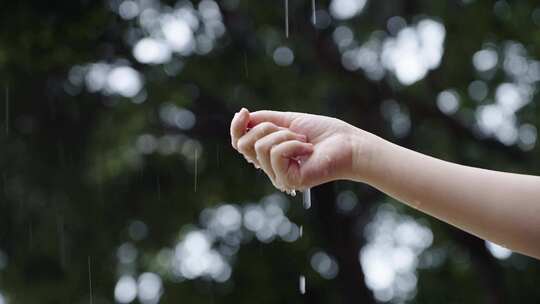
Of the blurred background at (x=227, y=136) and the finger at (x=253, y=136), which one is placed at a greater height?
the finger at (x=253, y=136)

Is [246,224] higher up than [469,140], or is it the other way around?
[469,140]

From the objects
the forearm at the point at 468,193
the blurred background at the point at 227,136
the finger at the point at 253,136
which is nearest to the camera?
the forearm at the point at 468,193

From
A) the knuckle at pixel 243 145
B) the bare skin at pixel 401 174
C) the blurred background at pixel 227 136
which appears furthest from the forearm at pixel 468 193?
the blurred background at pixel 227 136

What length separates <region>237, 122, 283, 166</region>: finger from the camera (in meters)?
1.87

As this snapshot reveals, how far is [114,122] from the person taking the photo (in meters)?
6.55

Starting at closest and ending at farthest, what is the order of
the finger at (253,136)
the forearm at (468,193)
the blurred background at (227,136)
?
the forearm at (468,193)
the finger at (253,136)
the blurred background at (227,136)

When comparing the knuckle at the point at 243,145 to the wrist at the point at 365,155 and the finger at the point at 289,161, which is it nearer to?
the finger at the point at 289,161

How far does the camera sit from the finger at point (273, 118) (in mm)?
1958

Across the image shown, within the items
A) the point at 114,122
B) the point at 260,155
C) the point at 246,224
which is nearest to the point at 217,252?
the point at 246,224

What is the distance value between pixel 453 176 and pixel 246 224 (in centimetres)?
524

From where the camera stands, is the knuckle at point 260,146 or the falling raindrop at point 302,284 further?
the falling raindrop at point 302,284

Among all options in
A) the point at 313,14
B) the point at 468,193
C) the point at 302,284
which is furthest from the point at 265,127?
the point at 313,14

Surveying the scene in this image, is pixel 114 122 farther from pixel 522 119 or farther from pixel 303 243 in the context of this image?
pixel 522 119

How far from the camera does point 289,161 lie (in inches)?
73.2
